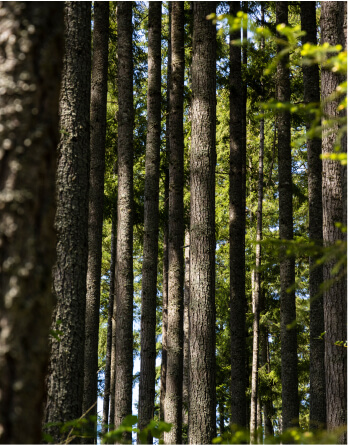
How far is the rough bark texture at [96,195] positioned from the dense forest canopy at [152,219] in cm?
3

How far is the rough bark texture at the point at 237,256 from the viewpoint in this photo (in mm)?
9836

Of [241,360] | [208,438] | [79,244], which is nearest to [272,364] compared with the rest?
[241,360]

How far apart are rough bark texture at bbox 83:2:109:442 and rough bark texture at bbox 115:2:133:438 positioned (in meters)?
0.36

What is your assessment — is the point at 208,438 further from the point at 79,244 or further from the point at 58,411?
the point at 79,244

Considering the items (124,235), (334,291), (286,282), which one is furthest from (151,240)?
(334,291)

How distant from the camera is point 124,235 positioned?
380 inches

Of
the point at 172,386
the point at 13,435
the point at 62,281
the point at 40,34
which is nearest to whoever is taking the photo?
the point at 13,435

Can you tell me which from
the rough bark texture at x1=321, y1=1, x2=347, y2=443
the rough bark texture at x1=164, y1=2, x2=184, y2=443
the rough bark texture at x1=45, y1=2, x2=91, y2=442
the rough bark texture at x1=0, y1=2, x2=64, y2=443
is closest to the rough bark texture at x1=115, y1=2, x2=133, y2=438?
the rough bark texture at x1=164, y1=2, x2=184, y2=443

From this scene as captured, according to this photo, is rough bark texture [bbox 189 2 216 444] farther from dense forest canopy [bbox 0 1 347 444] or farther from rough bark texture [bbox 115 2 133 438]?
rough bark texture [bbox 115 2 133 438]

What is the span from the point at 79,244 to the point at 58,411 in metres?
1.55

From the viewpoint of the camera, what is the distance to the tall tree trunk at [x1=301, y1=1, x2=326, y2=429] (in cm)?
923

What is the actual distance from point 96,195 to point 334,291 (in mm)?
5374

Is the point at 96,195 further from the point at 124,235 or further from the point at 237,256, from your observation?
the point at 237,256

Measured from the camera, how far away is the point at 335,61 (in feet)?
8.23
